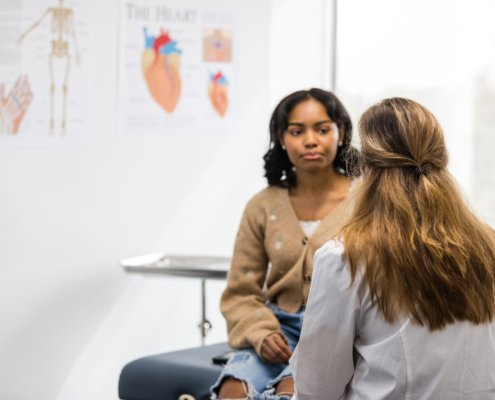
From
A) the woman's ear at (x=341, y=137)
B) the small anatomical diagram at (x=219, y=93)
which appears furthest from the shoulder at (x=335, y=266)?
the small anatomical diagram at (x=219, y=93)

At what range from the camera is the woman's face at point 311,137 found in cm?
279

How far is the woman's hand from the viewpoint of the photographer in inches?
104

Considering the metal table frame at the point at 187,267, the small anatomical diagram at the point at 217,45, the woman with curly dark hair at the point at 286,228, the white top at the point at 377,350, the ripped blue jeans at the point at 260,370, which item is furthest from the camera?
the small anatomical diagram at the point at 217,45

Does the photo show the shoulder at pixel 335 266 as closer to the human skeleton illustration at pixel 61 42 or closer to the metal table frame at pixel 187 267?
the metal table frame at pixel 187 267

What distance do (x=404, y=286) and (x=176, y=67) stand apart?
7.90 ft

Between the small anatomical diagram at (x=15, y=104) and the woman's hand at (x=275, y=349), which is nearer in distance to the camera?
the woman's hand at (x=275, y=349)

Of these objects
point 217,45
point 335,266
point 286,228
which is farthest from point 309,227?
point 217,45

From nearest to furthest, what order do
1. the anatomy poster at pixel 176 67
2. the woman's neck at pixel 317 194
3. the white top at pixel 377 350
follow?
the white top at pixel 377 350
the woman's neck at pixel 317 194
the anatomy poster at pixel 176 67

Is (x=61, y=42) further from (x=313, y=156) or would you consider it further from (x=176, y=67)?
(x=313, y=156)

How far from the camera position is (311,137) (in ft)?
9.17

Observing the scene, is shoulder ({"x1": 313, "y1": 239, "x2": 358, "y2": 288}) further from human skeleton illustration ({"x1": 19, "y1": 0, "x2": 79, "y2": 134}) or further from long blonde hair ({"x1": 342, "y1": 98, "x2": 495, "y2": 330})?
human skeleton illustration ({"x1": 19, "y1": 0, "x2": 79, "y2": 134})

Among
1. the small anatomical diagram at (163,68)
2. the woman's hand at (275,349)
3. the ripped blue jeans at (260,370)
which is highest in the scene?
the small anatomical diagram at (163,68)

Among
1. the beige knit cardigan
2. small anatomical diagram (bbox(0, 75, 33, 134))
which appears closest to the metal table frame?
the beige knit cardigan

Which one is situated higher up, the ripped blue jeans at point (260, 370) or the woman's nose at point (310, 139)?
the woman's nose at point (310, 139)
